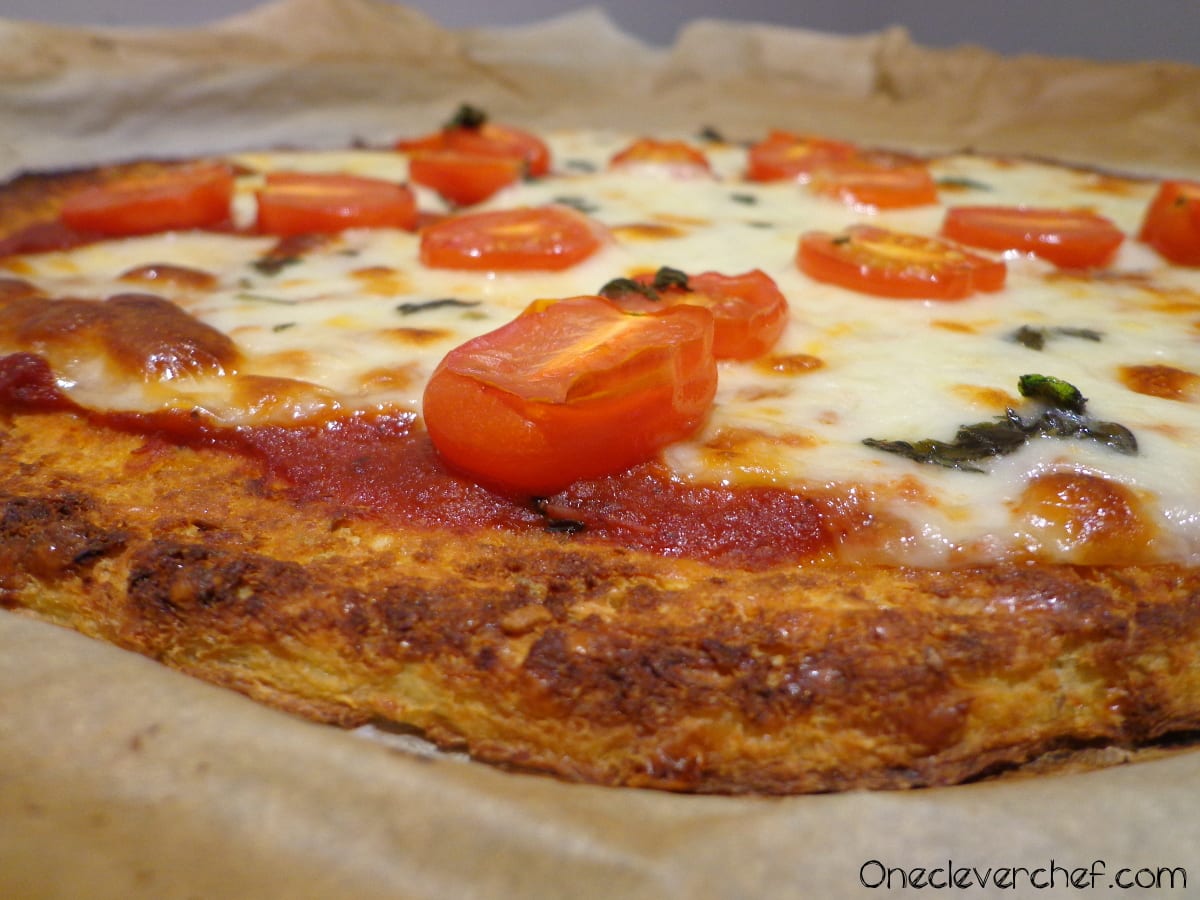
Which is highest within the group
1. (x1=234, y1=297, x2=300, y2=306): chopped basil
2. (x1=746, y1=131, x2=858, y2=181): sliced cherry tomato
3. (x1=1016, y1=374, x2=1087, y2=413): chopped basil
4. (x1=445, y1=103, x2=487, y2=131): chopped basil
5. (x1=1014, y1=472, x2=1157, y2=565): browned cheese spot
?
(x1=1016, y1=374, x2=1087, y2=413): chopped basil

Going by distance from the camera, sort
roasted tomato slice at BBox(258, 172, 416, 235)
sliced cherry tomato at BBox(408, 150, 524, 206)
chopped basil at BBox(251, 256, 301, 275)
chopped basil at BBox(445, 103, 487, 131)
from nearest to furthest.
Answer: chopped basil at BBox(251, 256, 301, 275) → roasted tomato slice at BBox(258, 172, 416, 235) → sliced cherry tomato at BBox(408, 150, 524, 206) → chopped basil at BBox(445, 103, 487, 131)

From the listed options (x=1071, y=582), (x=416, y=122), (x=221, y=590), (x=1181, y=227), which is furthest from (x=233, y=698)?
(x=416, y=122)

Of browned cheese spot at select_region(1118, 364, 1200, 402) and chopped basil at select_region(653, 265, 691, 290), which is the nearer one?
browned cheese spot at select_region(1118, 364, 1200, 402)

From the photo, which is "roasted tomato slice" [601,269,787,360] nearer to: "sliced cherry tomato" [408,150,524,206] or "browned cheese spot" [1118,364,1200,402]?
"browned cheese spot" [1118,364,1200,402]

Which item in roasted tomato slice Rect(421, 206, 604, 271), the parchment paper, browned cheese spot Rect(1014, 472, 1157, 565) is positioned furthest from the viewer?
roasted tomato slice Rect(421, 206, 604, 271)

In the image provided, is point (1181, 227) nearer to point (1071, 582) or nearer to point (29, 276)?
point (1071, 582)

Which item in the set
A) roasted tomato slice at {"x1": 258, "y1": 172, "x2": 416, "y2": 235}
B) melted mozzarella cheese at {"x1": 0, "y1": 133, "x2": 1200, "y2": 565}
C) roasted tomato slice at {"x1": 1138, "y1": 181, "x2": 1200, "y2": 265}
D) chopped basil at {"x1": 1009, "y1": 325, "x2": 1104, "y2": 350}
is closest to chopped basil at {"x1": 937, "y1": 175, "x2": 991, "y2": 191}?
melted mozzarella cheese at {"x1": 0, "y1": 133, "x2": 1200, "y2": 565}

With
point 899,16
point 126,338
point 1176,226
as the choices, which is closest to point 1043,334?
point 1176,226
